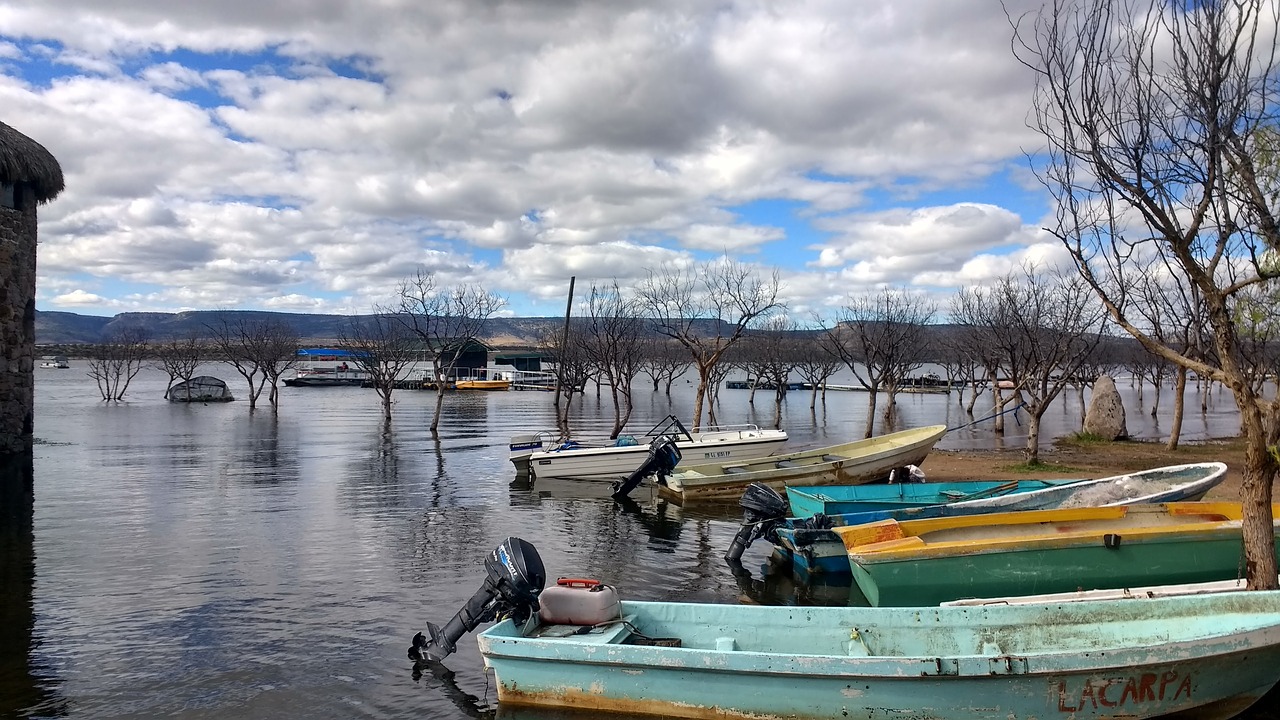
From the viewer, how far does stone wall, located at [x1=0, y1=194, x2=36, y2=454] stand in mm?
19250

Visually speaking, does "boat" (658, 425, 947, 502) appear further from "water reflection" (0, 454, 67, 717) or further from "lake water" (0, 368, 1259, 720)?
"water reflection" (0, 454, 67, 717)

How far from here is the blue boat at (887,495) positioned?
1252 centimetres

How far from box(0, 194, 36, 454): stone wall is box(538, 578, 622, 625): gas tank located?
18.4 m

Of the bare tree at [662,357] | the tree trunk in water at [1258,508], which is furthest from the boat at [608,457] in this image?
the bare tree at [662,357]

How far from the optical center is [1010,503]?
489 inches

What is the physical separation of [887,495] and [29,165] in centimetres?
2049

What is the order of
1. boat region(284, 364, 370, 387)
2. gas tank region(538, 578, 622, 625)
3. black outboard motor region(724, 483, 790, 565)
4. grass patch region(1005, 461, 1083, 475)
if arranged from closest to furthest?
1. gas tank region(538, 578, 622, 625)
2. black outboard motor region(724, 483, 790, 565)
3. grass patch region(1005, 461, 1083, 475)
4. boat region(284, 364, 370, 387)

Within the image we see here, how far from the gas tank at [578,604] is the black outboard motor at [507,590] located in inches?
9.3

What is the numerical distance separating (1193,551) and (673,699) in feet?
21.0

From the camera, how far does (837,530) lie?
991 cm

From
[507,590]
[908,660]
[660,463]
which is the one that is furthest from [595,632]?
[660,463]

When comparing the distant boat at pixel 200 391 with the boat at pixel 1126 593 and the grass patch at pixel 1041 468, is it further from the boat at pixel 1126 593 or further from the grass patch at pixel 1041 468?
the boat at pixel 1126 593

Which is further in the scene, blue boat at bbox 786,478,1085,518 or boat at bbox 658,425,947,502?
boat at bbox 658,425,947,502

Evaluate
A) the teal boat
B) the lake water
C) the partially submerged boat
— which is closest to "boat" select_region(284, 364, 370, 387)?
the lake water
